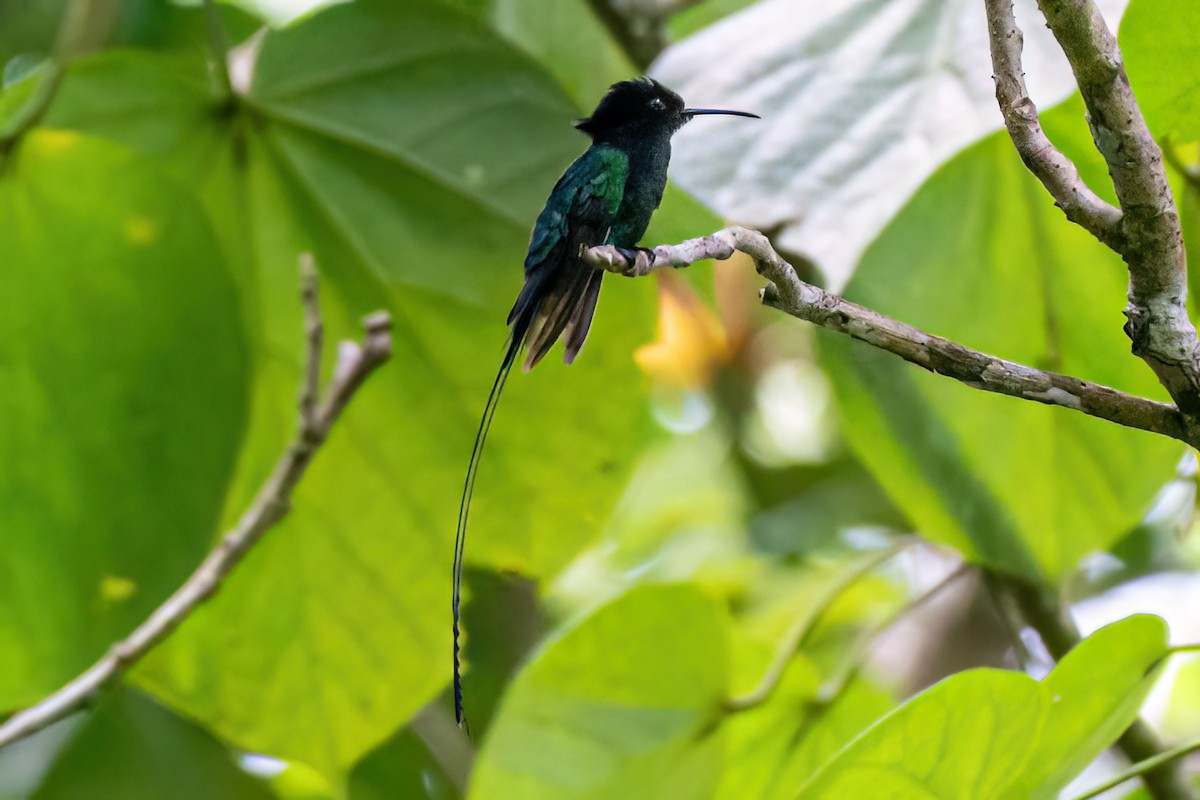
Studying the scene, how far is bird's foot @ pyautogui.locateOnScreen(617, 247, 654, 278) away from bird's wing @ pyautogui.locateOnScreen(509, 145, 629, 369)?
31 mm

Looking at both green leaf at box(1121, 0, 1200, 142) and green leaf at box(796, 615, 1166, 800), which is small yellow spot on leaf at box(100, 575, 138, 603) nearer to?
green leaf at box(796, 615, 1166, 800)

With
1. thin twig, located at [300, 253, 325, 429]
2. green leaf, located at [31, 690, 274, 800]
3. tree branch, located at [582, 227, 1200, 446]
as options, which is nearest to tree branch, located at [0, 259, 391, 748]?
thin twig, located at [300, 253, 325, 429]

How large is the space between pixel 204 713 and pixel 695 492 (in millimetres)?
847

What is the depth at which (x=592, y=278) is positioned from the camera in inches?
13.8

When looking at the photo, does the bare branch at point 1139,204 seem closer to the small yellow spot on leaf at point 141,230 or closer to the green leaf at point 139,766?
the small yellow spot on leaf at point 141,230

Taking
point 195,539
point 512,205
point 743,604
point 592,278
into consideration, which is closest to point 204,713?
point 195,539

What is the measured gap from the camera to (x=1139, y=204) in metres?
0.38

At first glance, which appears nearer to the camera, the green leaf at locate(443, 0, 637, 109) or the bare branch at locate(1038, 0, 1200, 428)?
the bare branch at locate(1038, 0, 1200, 428)

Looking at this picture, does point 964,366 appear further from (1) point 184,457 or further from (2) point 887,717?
(1) point 184,457

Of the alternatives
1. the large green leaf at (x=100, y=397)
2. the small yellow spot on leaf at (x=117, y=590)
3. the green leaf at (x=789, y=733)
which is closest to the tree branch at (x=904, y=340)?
the green leaf at (x=789, y=733)

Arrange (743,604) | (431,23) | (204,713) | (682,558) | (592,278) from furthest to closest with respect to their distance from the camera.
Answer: (682,558) < (743,604) < (204,713) < (431,23) < (592,278)

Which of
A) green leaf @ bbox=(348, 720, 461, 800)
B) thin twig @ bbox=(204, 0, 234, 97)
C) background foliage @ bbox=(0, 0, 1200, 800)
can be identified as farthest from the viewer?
green leaf @ bbox=(348, 720, 461, 800)

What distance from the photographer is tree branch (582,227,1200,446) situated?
1.00ft

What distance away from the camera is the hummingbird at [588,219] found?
1.12ft
